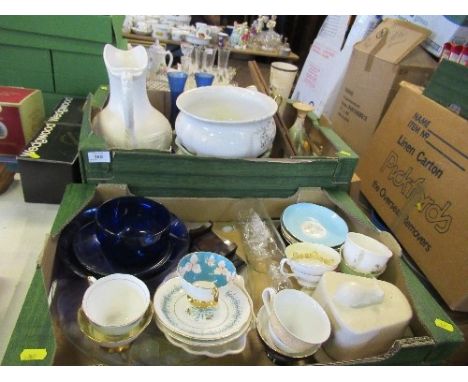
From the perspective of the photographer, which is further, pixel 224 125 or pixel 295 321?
pixel 224 125

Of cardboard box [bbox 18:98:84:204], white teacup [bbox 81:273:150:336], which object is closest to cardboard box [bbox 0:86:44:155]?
cardboard box [bbox 18:98:84:204]

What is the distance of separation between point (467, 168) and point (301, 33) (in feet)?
9.66

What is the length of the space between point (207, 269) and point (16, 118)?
72 cm

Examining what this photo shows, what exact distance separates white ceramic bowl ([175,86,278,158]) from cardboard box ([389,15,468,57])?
4.15 ft

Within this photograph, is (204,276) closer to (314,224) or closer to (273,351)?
(273,351)

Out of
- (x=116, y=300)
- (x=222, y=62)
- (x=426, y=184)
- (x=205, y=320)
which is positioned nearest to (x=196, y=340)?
(x=205, y=320)

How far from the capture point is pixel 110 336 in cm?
53

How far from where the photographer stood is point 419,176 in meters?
1.40

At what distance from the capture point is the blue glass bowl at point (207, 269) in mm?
602

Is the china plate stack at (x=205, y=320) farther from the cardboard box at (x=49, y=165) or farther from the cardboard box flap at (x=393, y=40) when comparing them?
the cardboard box flap at (x=393, y=40)

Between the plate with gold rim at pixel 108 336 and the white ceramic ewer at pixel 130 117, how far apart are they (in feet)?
1.29

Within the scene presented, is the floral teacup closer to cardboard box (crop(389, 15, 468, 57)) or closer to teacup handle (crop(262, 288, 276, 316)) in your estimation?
teacup handle (crop(262, 288, 276, 316))
